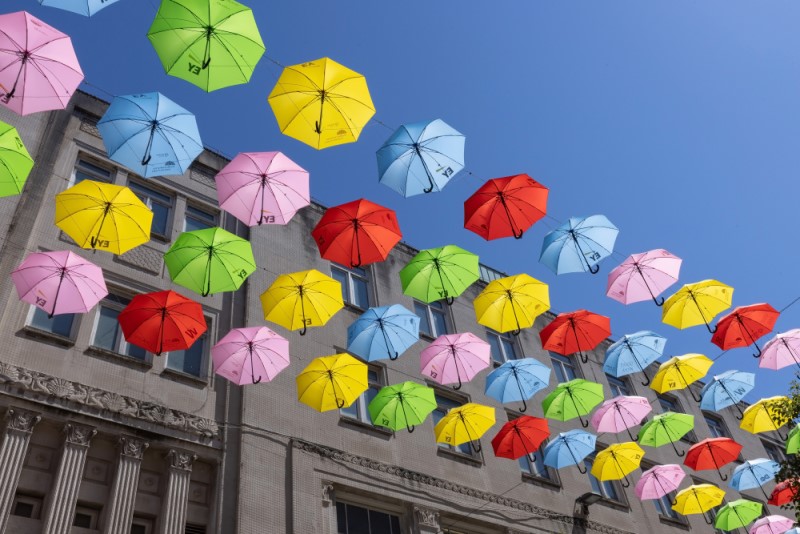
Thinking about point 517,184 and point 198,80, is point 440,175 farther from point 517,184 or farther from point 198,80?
point 198,80

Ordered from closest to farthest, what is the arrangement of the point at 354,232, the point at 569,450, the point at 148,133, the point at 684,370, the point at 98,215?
the point at 148,133 → the point at 98,215 → the point at 354,232 → the point at 684,370 → the point at 569,450

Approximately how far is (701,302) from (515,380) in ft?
16.9

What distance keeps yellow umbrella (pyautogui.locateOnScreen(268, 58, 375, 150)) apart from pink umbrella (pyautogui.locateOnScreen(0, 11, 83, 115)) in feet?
11.1

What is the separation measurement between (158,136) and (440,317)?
14.4m

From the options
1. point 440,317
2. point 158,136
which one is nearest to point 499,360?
point 440,317

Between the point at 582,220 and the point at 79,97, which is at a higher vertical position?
the point at 79,97

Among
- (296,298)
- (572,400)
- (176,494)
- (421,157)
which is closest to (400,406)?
(296,298)

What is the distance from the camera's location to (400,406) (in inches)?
659

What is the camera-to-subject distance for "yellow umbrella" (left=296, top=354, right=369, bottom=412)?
52.1 ft

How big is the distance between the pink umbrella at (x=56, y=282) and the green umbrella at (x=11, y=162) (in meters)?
1.83

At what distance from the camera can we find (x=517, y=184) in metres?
14.3

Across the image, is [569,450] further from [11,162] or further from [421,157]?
[11,162]

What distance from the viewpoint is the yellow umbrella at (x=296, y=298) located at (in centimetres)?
1522

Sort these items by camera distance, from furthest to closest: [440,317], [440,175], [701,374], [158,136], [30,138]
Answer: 1. [440,317]
2. [701,374]
3. [30,138]
4. [440,175]
5. [158,136]
